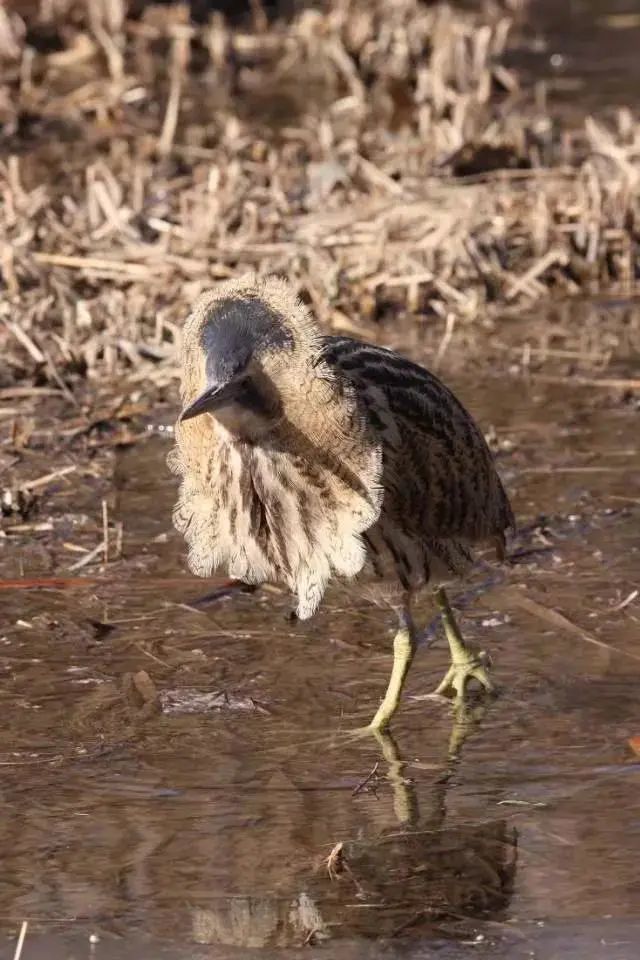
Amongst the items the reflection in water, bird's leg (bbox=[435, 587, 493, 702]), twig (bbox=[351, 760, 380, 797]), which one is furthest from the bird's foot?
the reflection in water

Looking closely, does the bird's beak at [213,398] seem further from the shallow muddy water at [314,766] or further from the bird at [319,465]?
the shallow muddy water at [314,766]

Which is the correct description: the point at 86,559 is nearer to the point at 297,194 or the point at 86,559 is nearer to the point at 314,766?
the point at 314,766

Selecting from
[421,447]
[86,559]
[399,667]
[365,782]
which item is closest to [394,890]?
[365,782]

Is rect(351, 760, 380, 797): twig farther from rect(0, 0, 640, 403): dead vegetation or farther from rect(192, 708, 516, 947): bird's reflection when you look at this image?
rect(0, 0, 640, 403): dead vegetation

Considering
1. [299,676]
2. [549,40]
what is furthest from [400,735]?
[549,40]

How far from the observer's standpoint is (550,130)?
339 inches

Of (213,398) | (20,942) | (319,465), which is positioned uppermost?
(213,398)

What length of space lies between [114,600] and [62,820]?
47.3 inches

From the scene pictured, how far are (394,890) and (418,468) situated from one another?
1.03 metres

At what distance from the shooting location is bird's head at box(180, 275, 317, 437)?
343 cm

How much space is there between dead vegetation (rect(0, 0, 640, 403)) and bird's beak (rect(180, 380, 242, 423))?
2815 millimetres

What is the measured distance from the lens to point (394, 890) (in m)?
3.41

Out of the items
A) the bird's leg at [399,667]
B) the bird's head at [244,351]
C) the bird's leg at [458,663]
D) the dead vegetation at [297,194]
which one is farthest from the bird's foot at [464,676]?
the dead vegetation at [297,194]

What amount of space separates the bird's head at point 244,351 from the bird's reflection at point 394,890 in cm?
79
